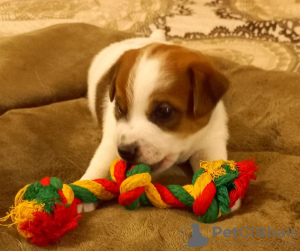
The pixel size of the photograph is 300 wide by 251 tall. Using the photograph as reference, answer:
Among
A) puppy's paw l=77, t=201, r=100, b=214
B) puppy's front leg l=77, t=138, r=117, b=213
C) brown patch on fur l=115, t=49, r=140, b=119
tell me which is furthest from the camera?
puppy's front leg l=77, t=138, r=117, b=213

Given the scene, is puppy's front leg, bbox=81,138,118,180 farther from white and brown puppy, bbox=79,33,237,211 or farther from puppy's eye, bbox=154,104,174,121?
puppy's eye, bbox=154,104,174,121

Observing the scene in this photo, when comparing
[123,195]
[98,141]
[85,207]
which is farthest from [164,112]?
[98,141]

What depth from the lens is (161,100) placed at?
1.48m

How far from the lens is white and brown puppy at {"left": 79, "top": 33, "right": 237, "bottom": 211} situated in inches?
58.1

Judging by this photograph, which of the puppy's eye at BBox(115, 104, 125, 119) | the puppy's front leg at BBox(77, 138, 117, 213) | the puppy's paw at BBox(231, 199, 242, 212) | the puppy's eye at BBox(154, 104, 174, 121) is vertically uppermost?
the puppy's eye at BBox(154, 104, 174, 121)

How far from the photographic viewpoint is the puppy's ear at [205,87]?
5.09ft

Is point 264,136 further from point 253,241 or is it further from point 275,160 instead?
point 253,241

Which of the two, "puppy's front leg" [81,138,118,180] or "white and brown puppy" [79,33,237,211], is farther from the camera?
"puppy's front leg" [81,138,118,180]

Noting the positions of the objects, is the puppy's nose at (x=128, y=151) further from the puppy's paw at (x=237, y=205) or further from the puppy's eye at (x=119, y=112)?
the puppy's paw at (x=237, y=205)

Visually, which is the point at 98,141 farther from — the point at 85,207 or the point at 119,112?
the point at 85,207

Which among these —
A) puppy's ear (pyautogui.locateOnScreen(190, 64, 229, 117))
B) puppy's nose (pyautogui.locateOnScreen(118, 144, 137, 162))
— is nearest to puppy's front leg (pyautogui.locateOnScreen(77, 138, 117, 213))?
puppy's nose (pyautogui.locateOnScreen(118, 144, 137, 162))

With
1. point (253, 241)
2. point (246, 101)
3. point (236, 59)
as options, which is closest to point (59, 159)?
point (253, 241)

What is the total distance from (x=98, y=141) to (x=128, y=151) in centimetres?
62

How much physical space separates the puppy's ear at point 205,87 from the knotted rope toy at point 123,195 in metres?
0.28
